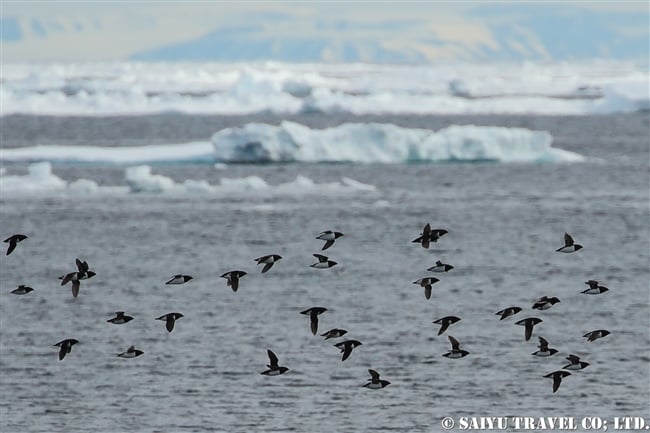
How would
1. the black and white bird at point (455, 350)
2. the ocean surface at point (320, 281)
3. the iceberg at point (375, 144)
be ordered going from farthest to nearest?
the iceberg at point (375, 144) → the ocean surface at point (320, 281) → the black and white bird at point (455, 350)

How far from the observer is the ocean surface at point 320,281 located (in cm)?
2586

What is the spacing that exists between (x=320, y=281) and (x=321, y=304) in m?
3.89

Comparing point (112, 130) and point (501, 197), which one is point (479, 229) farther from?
point (112, 130)

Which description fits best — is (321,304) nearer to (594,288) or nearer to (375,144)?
(594,288)

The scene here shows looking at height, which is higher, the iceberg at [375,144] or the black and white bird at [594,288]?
the iceberg at [375,144]

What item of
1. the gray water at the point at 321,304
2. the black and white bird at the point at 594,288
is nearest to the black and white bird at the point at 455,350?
the black and white bird at the point at 594,288

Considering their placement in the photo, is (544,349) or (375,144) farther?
(375,144)

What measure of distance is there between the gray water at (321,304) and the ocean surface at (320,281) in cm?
8

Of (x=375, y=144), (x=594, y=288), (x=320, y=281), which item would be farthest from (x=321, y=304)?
(x=375, y=144)

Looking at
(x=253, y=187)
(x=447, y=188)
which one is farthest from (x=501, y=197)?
(x=253, y=187)

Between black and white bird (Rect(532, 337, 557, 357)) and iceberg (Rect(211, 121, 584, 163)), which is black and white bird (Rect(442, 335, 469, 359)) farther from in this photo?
iceberg (Rect(211, 121, 584, 163))

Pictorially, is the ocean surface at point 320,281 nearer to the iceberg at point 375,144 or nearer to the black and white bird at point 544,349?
the iceberg at point 375,144

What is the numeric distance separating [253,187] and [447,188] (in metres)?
9.71

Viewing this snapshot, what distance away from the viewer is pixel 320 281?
39031 mm
